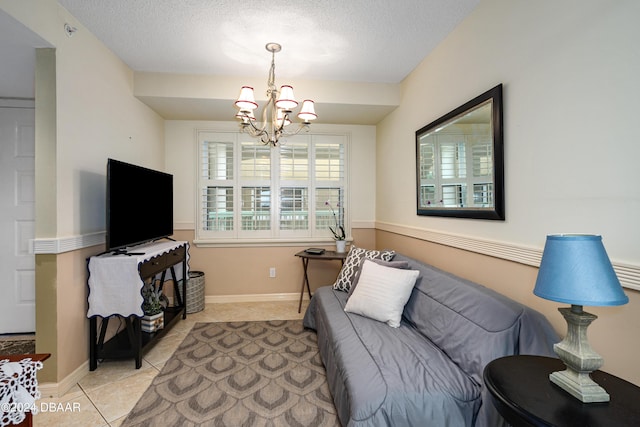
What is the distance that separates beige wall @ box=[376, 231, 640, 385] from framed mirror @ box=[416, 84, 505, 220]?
0.31 m

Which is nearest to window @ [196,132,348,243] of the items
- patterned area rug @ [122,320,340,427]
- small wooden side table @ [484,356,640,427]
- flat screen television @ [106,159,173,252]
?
flat screen television @ [106,159,173,252]

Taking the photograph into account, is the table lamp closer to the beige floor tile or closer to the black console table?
the beige floor tile

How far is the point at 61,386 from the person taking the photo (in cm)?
194

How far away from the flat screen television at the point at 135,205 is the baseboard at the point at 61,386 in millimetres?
913

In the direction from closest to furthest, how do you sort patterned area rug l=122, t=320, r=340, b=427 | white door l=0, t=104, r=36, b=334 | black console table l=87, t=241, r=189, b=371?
patterned area rug l=122, t=320, r=340, b=427, black console table l=87, t=241, r=189, b=371, white door l=0, t=104, r=36, b=334

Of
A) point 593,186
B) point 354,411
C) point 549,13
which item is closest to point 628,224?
point 593,186

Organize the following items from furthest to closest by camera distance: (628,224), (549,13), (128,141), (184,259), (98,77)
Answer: (184,259) < (128,141) < (98,77) < (549,13) < (628,224)

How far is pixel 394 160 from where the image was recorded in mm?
3303

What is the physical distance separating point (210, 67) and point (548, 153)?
2.85m

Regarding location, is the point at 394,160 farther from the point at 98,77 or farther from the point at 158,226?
the point at 98,77

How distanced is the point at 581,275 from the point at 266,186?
3.33 metres

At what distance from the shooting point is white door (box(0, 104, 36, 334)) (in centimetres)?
276

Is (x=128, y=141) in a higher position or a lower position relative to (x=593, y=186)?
higher

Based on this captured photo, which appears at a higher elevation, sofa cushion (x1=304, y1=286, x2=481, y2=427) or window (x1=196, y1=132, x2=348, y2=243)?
window (x1=196, y1=132, x2=348, y2=243)
